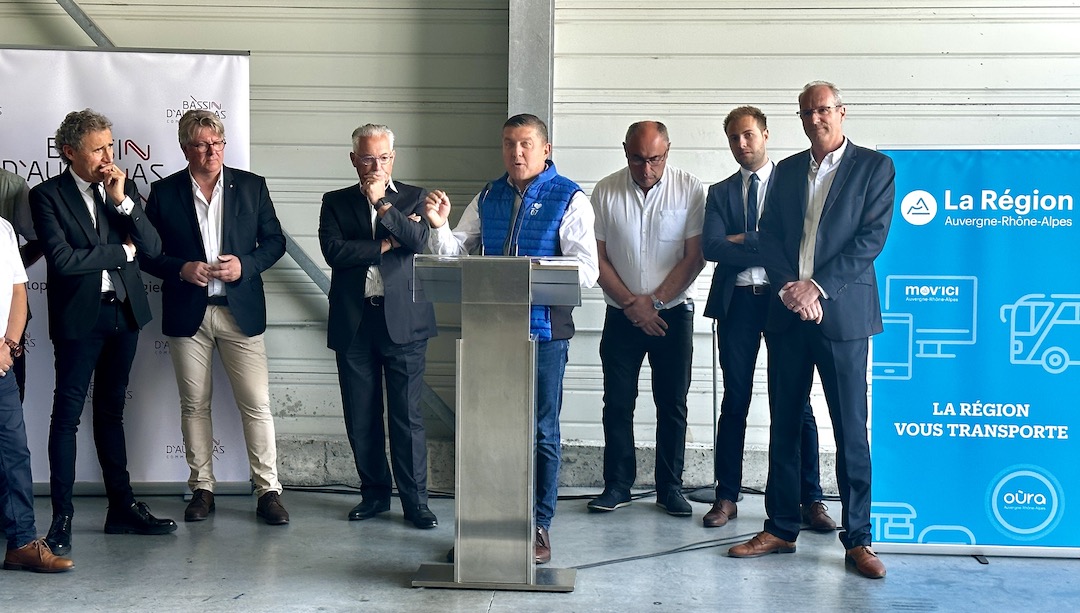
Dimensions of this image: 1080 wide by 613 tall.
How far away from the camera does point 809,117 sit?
12.9ft

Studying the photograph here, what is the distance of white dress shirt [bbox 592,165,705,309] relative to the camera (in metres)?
4.80

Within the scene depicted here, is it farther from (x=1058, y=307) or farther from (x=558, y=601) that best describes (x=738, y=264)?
(x=558, y=601)

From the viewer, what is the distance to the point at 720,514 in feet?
15.3

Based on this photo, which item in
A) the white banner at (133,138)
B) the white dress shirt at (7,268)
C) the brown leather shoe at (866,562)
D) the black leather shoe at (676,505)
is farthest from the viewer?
the white banner at (133,138)

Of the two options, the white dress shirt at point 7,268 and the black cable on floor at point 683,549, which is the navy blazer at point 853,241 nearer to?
the black cable on floor at point 683,549

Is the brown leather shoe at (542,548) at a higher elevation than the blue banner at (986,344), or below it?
below

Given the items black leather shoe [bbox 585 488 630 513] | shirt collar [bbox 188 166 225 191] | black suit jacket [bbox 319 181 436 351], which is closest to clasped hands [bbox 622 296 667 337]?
black leather shoe [bbox 585 488 630 513]

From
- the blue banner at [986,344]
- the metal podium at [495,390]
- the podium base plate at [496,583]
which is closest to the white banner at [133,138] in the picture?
the podium base plate at [496,583]

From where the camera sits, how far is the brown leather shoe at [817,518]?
14.8 feet

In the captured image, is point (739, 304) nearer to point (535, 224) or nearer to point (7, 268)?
point (535, 224)

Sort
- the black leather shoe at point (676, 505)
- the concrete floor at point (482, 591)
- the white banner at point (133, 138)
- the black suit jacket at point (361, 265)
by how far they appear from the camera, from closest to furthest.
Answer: the concrete floor at point (482, 591) < the black suit jacket at point (361, 265) < the black leather shoe at point (676, 505) < the white banner at point (133, 138)

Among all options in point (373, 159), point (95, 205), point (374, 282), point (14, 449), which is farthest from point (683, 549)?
point (95, 205)

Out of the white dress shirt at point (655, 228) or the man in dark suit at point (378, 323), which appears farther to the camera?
the white dress shirt at point (655, 228)

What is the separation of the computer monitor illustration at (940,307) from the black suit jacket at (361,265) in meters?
1.97
